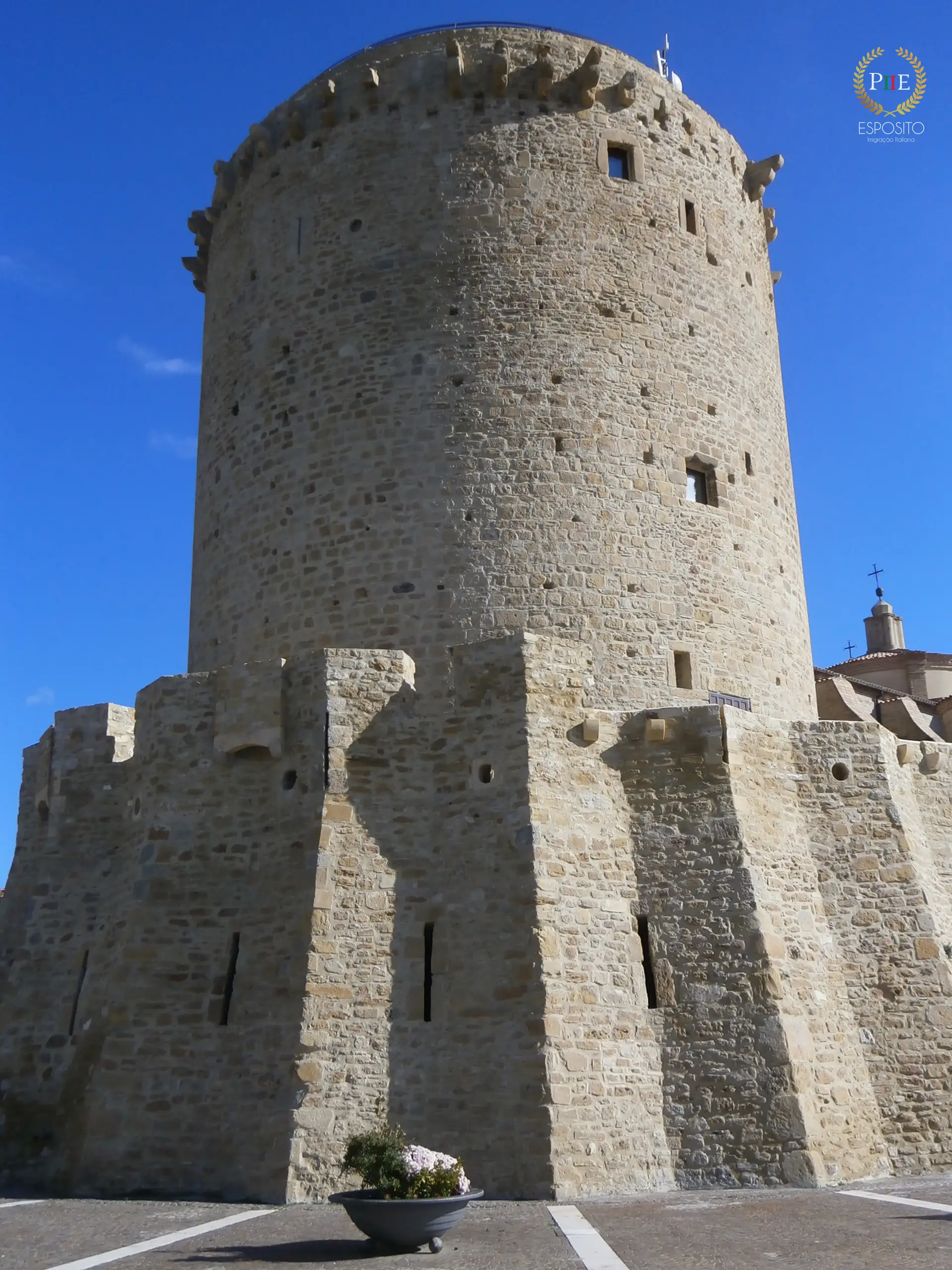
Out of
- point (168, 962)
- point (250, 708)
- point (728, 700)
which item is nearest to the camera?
point (168, 962)

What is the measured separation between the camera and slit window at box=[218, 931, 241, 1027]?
1283 centimetres

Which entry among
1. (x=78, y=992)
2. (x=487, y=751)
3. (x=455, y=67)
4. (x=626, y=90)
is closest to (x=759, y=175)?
(x=626, y=90)

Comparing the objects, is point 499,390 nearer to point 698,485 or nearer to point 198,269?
point 698,485

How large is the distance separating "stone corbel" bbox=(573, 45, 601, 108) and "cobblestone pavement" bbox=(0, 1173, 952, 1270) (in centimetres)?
1368

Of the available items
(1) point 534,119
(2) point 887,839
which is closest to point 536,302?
(1) point 534,119

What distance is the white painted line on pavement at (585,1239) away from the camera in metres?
7.61

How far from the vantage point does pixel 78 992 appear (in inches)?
581

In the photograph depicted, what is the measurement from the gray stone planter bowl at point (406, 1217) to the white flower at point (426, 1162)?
0.14 metres

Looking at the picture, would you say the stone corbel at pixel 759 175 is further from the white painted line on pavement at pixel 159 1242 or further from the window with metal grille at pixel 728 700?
the white painted line on pavement at pixel 159 1242

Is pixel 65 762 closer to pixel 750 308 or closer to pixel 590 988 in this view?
pixel 590 988

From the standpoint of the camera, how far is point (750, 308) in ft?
59.3

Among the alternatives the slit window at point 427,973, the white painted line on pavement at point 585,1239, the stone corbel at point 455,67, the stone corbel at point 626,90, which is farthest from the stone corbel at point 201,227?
the white painted line on pavement at point 585,1239

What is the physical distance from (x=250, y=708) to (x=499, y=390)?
507 cm

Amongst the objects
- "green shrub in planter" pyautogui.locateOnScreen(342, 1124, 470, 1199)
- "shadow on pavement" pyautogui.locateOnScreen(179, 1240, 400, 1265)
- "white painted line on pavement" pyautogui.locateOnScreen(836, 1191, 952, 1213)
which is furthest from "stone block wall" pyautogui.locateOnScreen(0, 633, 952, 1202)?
"green shrub in planter" pyautogui.locateOnScreen(342, 1124, 470, 1199)
